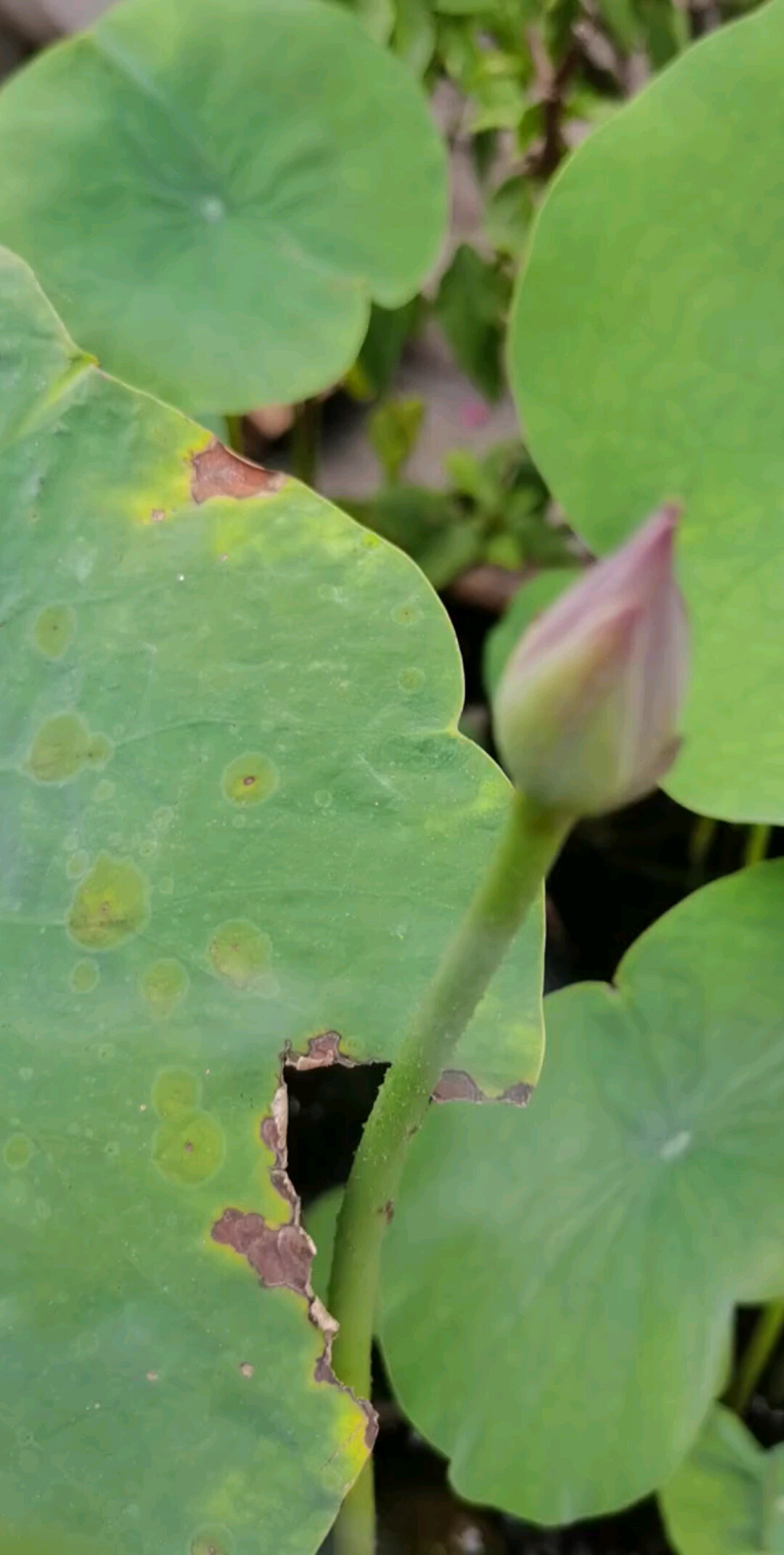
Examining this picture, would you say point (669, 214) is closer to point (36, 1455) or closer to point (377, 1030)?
point (377, 1030)

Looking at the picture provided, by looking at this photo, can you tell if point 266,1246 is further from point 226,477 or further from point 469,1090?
point 226,477

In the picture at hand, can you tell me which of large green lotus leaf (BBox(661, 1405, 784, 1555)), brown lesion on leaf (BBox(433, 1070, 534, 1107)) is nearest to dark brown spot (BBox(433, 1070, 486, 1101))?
brown lesion on leaf (BBox(433, 1070, 534, 1107))

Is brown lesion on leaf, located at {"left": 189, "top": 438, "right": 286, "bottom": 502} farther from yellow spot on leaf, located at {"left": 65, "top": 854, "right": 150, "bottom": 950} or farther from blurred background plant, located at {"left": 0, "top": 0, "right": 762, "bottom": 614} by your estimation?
blurred background plant, located at {"left": 0, "top": 0, "right": 762, "bottom": 614}

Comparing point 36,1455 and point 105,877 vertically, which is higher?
point 105,877

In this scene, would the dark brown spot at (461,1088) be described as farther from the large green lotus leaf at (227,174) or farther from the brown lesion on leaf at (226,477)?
the large green lotus leaf at (227,174)

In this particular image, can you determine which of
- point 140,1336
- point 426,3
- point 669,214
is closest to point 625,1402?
point 140,1336

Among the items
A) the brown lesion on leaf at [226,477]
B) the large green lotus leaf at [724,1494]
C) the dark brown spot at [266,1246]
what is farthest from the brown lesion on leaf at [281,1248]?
the large green lotus leaf at [724,1494]
